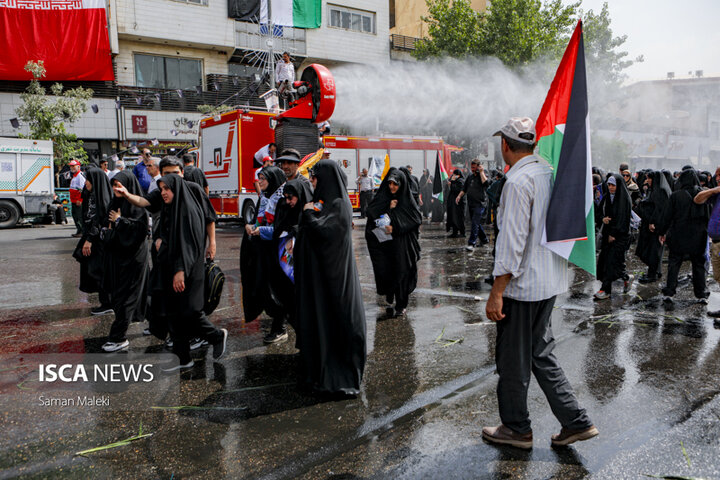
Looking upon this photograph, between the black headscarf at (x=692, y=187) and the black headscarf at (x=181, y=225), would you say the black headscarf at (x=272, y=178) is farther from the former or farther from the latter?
the black headscarf at (x=692, y=187)

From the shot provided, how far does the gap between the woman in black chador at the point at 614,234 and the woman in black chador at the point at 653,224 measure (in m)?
0.63

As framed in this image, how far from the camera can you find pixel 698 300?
22.6 ft

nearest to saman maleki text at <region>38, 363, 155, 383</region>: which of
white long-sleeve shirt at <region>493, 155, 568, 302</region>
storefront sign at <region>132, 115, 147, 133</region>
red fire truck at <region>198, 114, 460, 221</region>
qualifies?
white long-sleeve shirt at <region>493, 155, 568, 302</region>

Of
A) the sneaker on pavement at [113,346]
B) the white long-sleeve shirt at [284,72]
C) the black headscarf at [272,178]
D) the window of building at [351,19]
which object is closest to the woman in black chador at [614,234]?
the black headscarf at [272,178]

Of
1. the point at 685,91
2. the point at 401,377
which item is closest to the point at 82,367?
the point at 401,377

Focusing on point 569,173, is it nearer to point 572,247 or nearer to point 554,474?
point 572,247

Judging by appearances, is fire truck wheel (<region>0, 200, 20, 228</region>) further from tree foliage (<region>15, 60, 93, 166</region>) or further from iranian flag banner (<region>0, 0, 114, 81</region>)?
iranian flag banner (<region>0, 0, 114, 81</region>)

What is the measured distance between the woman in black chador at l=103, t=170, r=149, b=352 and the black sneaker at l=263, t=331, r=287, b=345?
1.28 meters

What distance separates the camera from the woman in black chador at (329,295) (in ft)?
13.0

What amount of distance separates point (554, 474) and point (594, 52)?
40.4m

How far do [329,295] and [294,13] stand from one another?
30022mm

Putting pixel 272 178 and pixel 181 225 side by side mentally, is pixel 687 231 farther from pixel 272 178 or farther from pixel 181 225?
pixel 181 225

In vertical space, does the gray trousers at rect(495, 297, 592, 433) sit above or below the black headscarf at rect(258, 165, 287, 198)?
below

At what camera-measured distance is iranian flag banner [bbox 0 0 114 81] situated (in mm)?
24656
